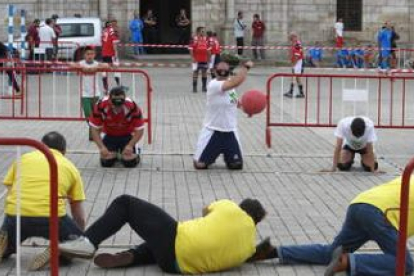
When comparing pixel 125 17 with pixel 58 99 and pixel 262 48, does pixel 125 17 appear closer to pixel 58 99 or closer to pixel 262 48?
pixel 262 48

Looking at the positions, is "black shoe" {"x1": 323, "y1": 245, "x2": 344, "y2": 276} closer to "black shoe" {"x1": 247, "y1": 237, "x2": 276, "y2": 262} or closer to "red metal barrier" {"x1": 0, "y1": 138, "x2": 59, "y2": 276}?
"black shoe" {"x1": 247, "y1": 237, "x2": 276, "y2": 262}

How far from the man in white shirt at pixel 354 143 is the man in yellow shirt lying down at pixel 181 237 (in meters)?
4.82

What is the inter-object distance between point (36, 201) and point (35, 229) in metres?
0.21

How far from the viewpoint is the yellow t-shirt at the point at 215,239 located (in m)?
7.85

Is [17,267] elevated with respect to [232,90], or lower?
lower

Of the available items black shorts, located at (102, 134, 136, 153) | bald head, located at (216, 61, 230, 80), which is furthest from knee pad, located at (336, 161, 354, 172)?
black shorts, located at (102, 134, 136, 153)

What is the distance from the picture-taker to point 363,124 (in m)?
12.6

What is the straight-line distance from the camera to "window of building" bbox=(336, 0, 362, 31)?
40531 millimetres

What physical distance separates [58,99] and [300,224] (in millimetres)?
12965

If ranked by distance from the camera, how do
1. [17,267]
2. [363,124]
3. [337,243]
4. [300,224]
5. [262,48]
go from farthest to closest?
[262,48] → [363,124] → [300,224] → [337,243] → [17,267]

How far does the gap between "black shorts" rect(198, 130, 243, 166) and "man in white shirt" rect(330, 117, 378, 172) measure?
1282 millimetres

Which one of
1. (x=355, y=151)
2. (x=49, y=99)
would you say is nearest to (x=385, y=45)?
(x=49, y=99)

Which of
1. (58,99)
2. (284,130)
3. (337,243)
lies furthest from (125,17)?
(337,243)

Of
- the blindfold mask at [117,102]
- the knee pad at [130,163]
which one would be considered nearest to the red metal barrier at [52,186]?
the blindfold mask at [117,102]
